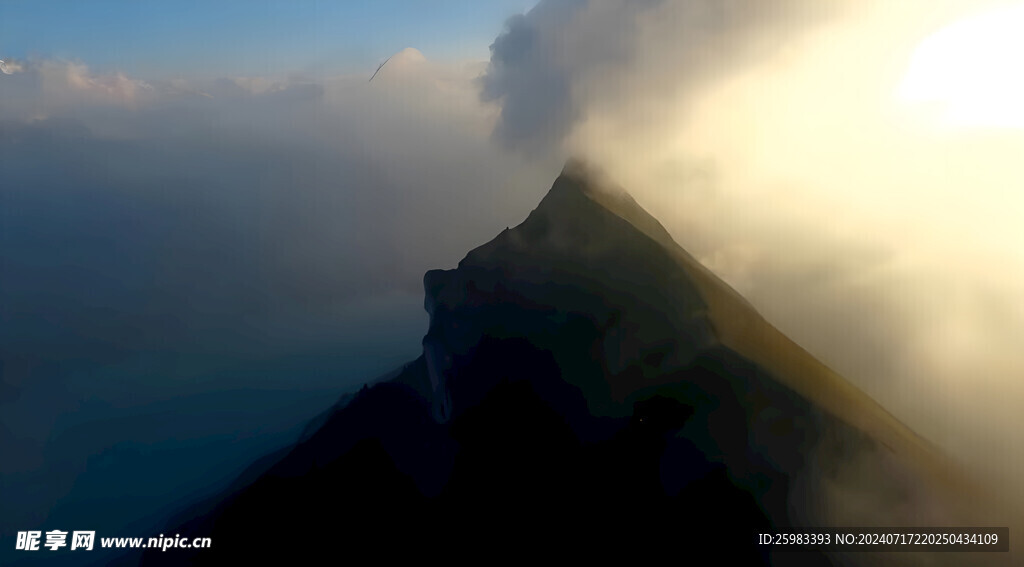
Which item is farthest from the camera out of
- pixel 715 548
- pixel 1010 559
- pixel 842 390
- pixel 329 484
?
pixel 329 484

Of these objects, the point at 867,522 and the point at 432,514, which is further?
the point at 432,514

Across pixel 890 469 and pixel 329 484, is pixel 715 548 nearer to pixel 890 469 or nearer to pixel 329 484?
pixel 890 469

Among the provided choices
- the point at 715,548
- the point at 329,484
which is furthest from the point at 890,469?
the point at 329,484

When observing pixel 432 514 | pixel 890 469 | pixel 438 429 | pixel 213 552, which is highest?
pixel 438 429

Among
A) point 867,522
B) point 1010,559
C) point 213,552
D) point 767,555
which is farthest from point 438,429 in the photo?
point 1010,559

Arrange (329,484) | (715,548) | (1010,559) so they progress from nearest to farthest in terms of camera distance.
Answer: (1010,559) → (715,548) → (329,484)

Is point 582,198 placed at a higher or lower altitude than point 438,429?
higher
